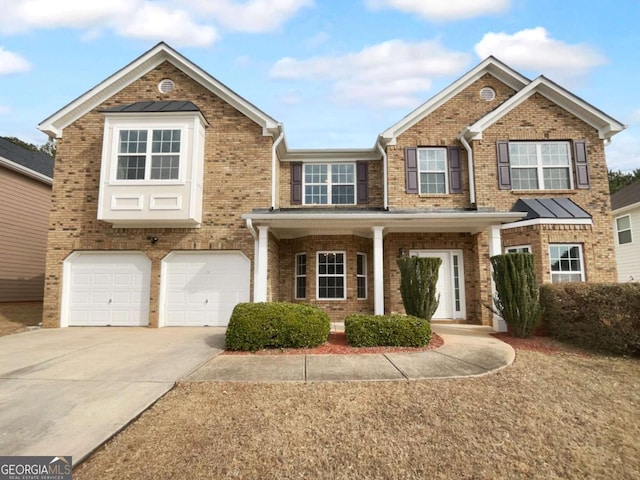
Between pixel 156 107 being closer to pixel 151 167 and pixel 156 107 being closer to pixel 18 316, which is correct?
pixel 151 167

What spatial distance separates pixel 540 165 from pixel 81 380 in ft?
44.4

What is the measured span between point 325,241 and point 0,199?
12502 millimetres

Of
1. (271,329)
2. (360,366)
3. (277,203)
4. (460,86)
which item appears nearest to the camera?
(360,366)

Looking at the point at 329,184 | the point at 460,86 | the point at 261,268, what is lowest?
the point at 261,268

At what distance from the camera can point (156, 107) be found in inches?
425

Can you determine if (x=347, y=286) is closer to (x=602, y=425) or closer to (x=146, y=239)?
(x=146, y=239)

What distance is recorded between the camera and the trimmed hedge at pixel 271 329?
700 cm

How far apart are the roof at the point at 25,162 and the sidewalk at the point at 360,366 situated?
13.2m

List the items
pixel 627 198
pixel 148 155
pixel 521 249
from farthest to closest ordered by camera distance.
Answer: pixel 627 198
pixel 521 249
pixel 148 155

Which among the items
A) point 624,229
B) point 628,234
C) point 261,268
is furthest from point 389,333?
point 624,229

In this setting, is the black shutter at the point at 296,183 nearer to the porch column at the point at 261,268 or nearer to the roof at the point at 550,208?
the porch column at the point at 261,268

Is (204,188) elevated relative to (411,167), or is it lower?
lower

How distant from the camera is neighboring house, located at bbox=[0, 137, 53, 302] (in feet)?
43.9

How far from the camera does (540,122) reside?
1172cm
